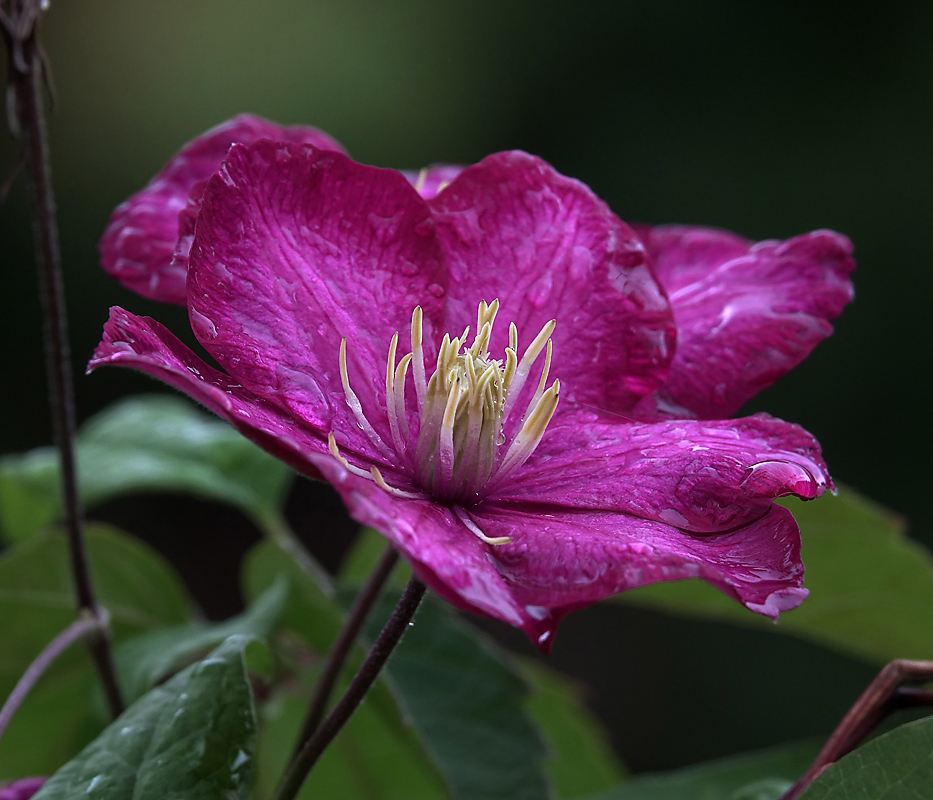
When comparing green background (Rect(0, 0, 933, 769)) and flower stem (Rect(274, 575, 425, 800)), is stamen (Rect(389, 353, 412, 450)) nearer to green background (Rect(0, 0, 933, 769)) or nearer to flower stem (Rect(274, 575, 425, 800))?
flower stem (Rect(274, 575, 425, 800))

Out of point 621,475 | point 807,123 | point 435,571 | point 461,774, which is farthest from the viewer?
point 807,123

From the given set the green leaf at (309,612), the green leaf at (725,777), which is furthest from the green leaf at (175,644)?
the green leaf at (725,777)

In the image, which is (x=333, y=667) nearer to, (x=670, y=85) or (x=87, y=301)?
(x=87, y=301)

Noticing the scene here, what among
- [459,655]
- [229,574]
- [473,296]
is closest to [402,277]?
[473,296]

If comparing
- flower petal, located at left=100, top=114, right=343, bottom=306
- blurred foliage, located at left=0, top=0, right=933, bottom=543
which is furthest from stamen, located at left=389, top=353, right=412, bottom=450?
blurred foliage, located at left=0, top=0, right=933, bottom=543

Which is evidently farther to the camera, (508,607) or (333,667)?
(333,667)

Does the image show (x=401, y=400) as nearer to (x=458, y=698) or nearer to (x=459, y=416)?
(x=459, y=416)

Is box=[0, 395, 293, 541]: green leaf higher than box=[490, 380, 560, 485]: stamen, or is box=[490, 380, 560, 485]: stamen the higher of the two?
box=[490, 380, 560, 485]: stamen
